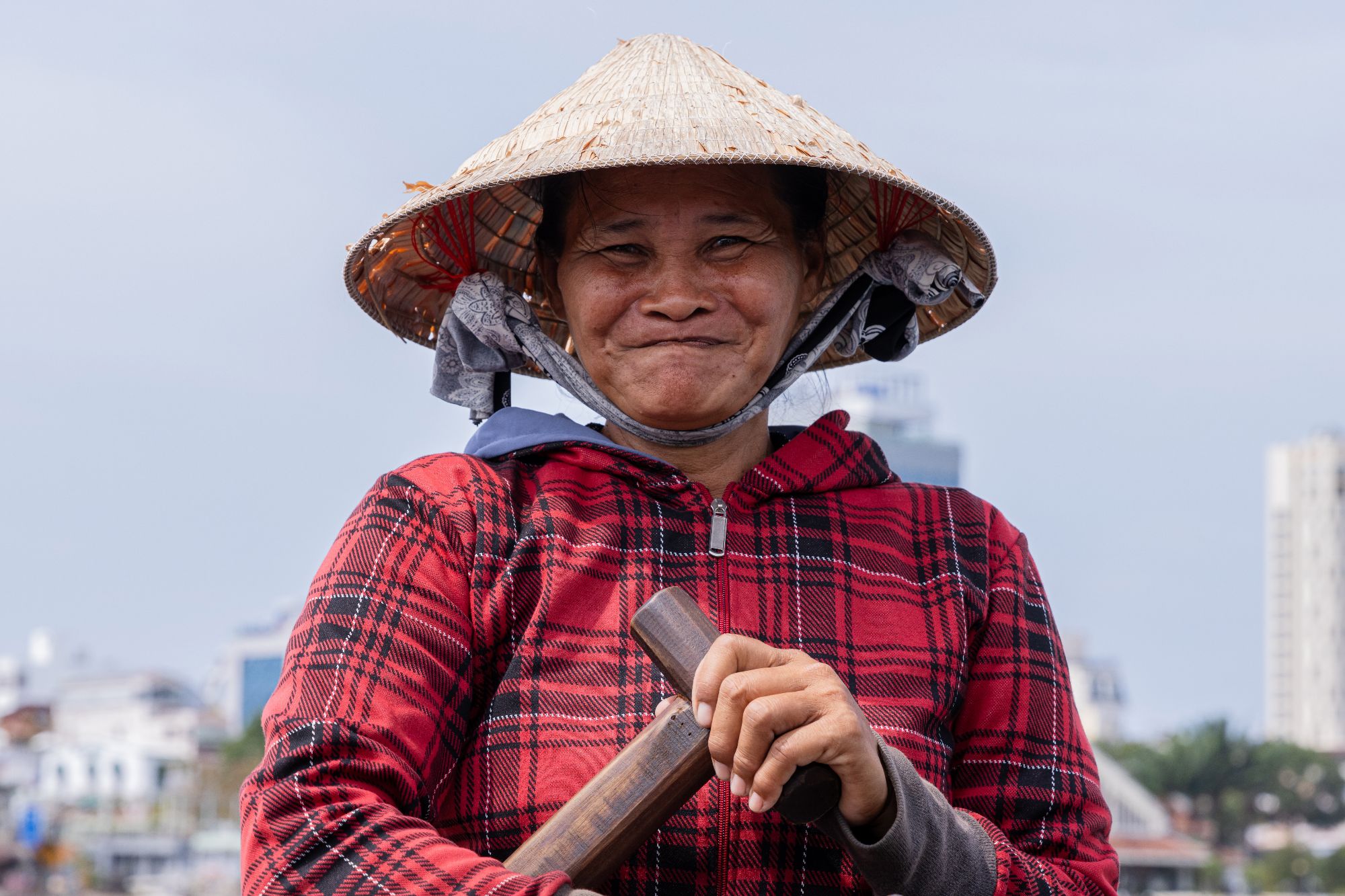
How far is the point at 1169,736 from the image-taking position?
61.5 m

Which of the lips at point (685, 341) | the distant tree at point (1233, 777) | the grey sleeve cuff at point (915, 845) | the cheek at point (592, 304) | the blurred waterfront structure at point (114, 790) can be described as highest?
the cheek at point (592, 304)

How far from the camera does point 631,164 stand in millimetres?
1944

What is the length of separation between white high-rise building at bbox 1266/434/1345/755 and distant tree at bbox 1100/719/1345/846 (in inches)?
2122

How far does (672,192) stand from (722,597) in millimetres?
482

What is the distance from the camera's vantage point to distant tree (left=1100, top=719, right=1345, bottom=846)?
2351 inches

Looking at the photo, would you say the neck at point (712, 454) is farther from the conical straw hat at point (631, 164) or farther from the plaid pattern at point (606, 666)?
the conical straw hat at point (631, 164)

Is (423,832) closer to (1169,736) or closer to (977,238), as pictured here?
(977,238)

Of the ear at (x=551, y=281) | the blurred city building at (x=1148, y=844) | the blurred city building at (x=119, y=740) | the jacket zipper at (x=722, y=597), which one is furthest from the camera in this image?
the blurred city building at (x=119, y=740)

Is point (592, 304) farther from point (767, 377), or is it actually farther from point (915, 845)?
point (915, 845)

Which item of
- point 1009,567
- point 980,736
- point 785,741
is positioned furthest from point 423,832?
point 1009,567

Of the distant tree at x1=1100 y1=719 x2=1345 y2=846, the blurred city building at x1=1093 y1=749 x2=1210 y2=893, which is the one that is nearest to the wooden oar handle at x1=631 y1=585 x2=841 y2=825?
the blurred city building at x1=1093 y1=749 x2=1210 y2=893

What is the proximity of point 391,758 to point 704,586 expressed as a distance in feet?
1.38

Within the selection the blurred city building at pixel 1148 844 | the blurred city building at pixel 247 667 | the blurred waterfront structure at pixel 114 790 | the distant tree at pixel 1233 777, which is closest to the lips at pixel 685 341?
the blurred waterfront structure at pixel 114 790

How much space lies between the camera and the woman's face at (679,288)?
2.01 metres
